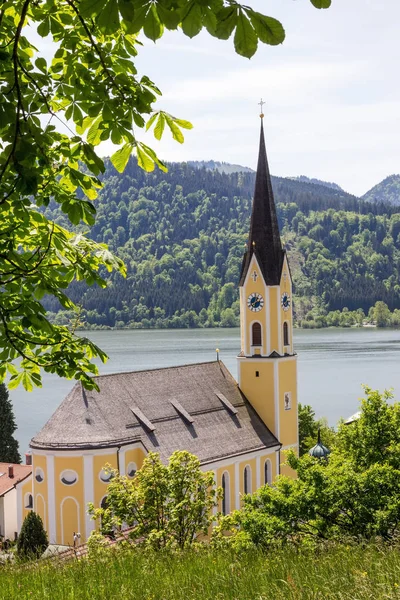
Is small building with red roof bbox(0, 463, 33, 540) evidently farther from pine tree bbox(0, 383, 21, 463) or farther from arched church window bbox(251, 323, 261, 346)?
arched church window bbox(251, 323, 261, 346)

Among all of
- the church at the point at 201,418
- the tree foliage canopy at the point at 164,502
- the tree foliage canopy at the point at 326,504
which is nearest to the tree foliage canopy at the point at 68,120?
the tree foliage canopy at the point at 326,504

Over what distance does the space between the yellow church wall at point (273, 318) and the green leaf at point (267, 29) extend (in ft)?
106

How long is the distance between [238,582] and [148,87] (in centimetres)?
340

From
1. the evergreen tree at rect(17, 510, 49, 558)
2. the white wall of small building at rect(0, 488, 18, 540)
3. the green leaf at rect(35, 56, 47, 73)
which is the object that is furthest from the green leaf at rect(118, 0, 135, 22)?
the white wall of small building at rect(0, 488, 18, 540)

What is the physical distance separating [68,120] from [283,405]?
102 feet

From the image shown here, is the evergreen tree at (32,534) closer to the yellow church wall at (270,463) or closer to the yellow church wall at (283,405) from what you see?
the yellow church wall at (270,463)

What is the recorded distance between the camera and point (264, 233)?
1420 inches

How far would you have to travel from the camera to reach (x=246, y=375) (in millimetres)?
35125

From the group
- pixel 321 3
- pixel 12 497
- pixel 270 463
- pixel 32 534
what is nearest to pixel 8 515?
pixel 12 497

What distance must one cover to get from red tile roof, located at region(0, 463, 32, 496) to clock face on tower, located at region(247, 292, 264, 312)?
459 inches

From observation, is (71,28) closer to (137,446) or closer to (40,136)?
(40,136)

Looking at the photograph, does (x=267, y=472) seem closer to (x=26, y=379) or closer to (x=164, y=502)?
(x=164, y=502)

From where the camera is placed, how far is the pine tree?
3269cm

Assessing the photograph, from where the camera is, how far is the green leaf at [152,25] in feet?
9.20
